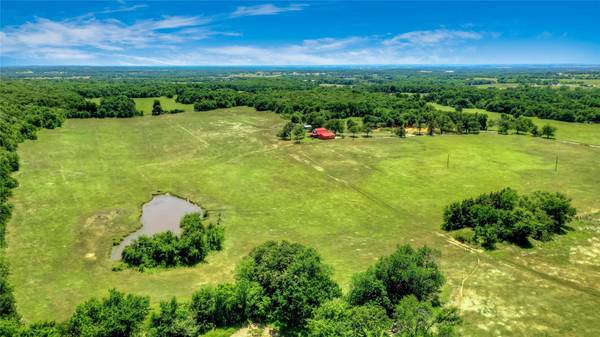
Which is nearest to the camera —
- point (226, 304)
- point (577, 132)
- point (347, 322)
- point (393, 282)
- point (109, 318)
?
point (347, 322)

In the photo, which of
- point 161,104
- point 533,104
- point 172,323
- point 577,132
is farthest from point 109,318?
point 533,104

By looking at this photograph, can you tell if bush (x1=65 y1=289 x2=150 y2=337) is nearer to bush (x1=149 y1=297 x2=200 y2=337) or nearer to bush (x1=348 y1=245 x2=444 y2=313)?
bush (x1=149 y1=297 x2=200 y2=337)

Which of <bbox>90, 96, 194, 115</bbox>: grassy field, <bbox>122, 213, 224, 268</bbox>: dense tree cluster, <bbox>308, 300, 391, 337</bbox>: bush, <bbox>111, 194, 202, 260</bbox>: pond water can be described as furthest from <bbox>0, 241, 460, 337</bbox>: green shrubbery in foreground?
<bbox>90, 96, 194, 115</bbox>: grassy field

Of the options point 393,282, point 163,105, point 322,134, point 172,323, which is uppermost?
point 163,105

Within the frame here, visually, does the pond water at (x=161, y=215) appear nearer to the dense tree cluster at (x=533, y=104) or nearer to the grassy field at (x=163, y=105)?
the grassy field at (x=163, y=105)

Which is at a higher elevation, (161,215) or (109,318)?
(109,318)

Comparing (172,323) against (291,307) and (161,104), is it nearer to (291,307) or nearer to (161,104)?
(291,307)
